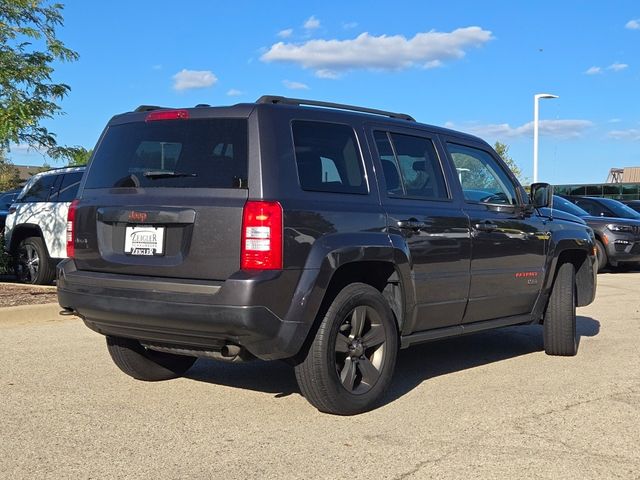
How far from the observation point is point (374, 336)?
16.5 feet

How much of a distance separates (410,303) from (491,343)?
291 cm

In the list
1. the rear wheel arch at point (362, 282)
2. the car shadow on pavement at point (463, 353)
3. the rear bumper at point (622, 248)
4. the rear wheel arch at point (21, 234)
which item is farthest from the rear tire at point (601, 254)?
the rear wheel arch at point (362, 282)

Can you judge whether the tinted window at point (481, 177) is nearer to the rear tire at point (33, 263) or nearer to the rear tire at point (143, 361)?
the rear tire at point (143, 361)

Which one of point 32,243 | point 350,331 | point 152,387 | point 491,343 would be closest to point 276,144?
point 350,331

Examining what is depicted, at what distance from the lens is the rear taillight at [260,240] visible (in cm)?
431

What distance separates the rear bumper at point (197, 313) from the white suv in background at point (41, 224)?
233 inches

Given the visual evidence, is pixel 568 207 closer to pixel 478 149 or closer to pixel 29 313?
pixel 478 149

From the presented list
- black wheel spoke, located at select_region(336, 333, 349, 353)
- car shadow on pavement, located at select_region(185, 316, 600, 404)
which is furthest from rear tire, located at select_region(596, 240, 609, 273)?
black wheel spoke, located at select_region(336, 333, 349, 353)

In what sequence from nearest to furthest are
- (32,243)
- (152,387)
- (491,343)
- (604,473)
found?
(604,473)
(152,387)
(491,343)
(32,243)

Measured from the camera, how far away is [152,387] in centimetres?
565

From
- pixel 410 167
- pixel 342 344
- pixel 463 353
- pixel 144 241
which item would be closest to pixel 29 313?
pixel 144 241

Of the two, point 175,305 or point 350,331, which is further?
point 350,331

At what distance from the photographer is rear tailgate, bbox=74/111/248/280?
A: 4414 mm

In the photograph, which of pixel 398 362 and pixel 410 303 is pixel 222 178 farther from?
pixel 398 362
